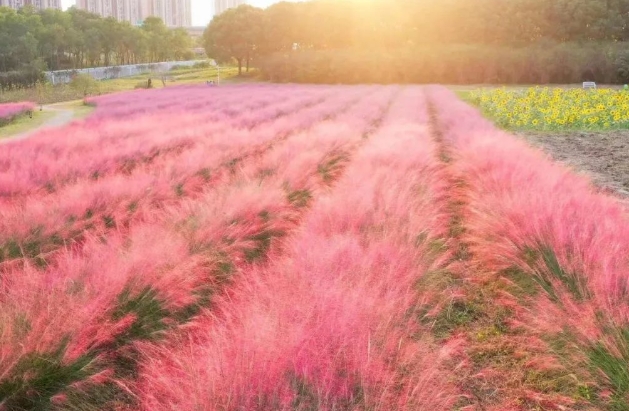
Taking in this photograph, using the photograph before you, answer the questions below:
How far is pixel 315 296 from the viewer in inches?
115

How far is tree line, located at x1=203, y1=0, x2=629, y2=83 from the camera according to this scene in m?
40.6

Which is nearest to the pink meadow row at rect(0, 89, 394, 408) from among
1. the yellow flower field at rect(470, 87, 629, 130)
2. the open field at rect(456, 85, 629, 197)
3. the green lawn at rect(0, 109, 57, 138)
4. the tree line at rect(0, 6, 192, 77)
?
the open field at rect(456, 85, 629, 197)

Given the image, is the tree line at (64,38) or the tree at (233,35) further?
the tree at (233,35)

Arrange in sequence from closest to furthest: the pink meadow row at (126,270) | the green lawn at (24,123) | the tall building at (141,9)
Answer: the pink meadow row at (126,270), the green lawn at (24,123), the tall building at (141,9)

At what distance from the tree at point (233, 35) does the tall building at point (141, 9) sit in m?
75.8

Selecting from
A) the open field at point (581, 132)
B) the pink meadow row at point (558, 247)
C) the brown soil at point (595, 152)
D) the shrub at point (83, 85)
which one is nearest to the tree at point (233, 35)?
the shrub at point (83, 85)

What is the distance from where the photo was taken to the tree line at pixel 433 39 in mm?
40625

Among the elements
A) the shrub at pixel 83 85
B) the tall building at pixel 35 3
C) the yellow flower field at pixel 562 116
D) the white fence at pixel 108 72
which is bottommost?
the yellow flower field at pixel 562 116

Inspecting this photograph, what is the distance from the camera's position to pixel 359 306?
285 centimetres

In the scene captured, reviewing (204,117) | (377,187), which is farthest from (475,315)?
(204,117)

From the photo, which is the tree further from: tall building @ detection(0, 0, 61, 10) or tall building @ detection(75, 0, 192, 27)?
tall building @ detection(75, 0, 192, 27)

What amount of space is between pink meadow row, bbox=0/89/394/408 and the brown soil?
14.9 ft

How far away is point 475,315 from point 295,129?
8.89m

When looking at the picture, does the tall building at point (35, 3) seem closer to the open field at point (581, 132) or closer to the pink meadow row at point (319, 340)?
the open field at point (581, 132)
